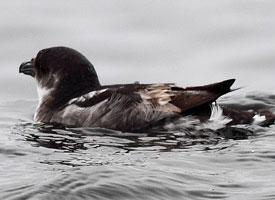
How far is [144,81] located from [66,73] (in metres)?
2.63

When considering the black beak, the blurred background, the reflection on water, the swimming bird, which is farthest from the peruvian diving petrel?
the blurred background

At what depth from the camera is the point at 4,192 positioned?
27.1 ft

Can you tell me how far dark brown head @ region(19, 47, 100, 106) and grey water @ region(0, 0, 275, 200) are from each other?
0.54 meters

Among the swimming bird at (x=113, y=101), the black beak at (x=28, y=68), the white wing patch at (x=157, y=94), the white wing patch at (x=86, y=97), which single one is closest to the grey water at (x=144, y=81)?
the swimming bird at (x=113, y=101)

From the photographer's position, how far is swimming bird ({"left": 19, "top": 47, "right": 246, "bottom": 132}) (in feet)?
36.9

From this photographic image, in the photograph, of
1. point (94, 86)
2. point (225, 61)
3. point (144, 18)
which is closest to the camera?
point (94, 86)

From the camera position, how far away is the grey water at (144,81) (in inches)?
336

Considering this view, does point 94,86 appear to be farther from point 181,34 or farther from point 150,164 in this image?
point 181,34

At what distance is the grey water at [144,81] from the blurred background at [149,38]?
2cm

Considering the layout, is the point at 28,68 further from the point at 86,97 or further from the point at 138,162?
the point at 138,162

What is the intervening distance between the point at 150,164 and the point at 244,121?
228cm

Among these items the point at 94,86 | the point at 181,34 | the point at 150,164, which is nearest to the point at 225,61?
the point at 181,34

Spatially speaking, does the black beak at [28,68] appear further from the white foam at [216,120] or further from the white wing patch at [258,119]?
the white wing patch at [258,119]

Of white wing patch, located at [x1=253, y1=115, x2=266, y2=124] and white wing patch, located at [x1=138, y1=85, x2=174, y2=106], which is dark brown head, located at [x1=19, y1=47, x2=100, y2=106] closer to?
white wing patch, located at [x1=138, y1=85, x2=174, y2=106]
